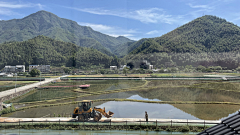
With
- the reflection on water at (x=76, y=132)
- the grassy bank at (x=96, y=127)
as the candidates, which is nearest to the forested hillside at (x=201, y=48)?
the grassy bank at (x=96, y=127)

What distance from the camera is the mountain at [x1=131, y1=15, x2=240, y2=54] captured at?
2709 inches

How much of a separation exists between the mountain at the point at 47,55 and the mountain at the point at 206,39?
2661 cm

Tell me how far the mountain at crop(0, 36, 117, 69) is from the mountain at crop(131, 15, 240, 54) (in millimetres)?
26607

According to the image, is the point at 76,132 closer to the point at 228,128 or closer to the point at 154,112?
the point at 154,112

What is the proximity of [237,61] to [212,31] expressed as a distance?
35932 millimetres

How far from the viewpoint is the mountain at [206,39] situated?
68.8 metres

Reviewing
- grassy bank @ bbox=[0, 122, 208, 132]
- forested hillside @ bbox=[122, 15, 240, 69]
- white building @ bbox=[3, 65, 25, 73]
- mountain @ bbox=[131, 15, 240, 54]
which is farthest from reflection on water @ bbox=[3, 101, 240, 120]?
mountain @ bbox=[131, 15, 240, 54]

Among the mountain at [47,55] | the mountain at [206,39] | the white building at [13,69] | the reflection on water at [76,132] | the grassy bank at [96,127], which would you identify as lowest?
the reflection on water at [76,132]

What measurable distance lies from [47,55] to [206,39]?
238ft

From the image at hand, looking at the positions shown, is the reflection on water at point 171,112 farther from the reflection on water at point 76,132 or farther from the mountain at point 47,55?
the mountain at point 47,55

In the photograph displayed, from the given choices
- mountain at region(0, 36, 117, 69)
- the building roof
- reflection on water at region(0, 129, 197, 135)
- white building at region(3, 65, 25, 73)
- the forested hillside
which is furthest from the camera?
mountain at region(0, 36, 117, 69)

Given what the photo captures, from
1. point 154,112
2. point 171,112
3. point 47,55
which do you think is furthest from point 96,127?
point 47,55

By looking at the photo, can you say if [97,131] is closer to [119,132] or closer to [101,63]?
[119,132]

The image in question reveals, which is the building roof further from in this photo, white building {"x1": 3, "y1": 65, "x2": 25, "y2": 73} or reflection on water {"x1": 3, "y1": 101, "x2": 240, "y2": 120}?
white building {"x1": 3, "y1": 65, "x2": 25, "y2": 73}
